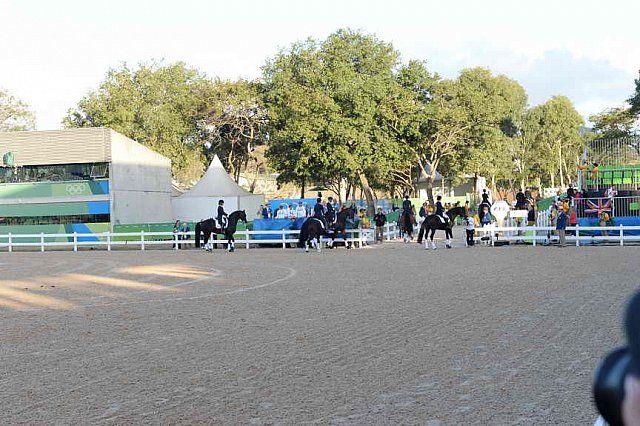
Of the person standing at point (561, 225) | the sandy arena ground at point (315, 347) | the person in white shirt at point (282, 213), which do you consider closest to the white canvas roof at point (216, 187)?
the person in white shirt at point (282, 213)

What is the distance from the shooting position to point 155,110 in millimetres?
71062

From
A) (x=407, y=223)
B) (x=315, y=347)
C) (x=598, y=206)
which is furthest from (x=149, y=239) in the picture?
(x=315, y=347)

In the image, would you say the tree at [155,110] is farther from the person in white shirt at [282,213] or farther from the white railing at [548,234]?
the white railing at [548,234]

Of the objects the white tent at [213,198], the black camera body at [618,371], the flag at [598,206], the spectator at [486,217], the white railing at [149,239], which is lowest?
the white railing at [149,239]

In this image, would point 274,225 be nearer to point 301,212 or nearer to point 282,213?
point 282,213

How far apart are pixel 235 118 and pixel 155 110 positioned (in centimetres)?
847

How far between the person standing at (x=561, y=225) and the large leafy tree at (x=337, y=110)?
2365 cm

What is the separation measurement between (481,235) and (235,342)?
963 inches

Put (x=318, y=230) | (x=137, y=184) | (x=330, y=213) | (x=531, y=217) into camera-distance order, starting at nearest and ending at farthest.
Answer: (x=318, y=230) → (x=531, y=217) → (x=330, y=213) → (x=137, y=184)

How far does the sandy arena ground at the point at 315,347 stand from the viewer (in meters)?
6.74

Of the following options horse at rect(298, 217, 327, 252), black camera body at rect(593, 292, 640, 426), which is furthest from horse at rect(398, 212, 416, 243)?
black camera body at rect(593, 292, 640, 426)

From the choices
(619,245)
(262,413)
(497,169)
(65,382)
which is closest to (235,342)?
(65,382)

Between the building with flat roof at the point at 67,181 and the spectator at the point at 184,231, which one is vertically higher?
the building with flat roof at the point at 67,181

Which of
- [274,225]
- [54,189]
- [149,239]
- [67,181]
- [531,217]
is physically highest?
[67,181]
